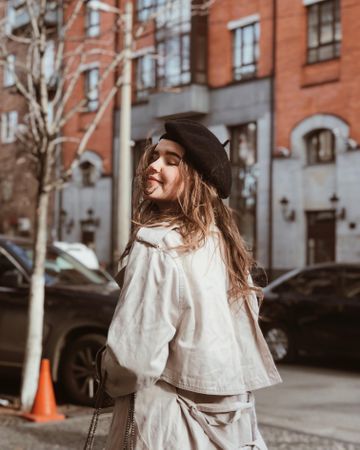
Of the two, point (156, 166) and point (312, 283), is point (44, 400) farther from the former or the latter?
point (312, 283)

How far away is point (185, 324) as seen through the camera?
228 centimetres

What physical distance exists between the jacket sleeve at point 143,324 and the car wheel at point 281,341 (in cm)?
955

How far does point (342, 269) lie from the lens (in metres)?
11.6

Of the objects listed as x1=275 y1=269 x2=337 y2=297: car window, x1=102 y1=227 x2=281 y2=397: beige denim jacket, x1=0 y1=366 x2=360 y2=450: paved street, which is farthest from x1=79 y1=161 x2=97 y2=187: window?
x1=102 y1=227 x2=281 y2=397: beige denim jacket

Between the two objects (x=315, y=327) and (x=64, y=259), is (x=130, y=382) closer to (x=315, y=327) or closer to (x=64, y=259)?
(x=64, y=259)

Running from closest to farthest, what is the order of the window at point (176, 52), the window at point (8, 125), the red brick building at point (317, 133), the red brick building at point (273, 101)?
1. the red brick building at point (317, 133)
2. the red brick building at point (273, 101)
3. the window at point (176, 52)
4. the window at point (8, 125)

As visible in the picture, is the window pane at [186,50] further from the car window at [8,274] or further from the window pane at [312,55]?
the car window at [8,274]

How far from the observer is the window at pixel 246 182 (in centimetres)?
2325

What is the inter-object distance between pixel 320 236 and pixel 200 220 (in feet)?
63.8

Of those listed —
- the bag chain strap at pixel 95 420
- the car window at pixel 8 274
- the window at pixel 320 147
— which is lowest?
the car window at pixel 8 274

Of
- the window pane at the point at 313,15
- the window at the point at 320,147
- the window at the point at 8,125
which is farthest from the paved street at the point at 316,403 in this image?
the window at the point at 8,125

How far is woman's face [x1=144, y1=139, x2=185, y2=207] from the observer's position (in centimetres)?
250

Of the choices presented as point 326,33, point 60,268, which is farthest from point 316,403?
point 326,33

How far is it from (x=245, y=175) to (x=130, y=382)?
2142 centimetres
